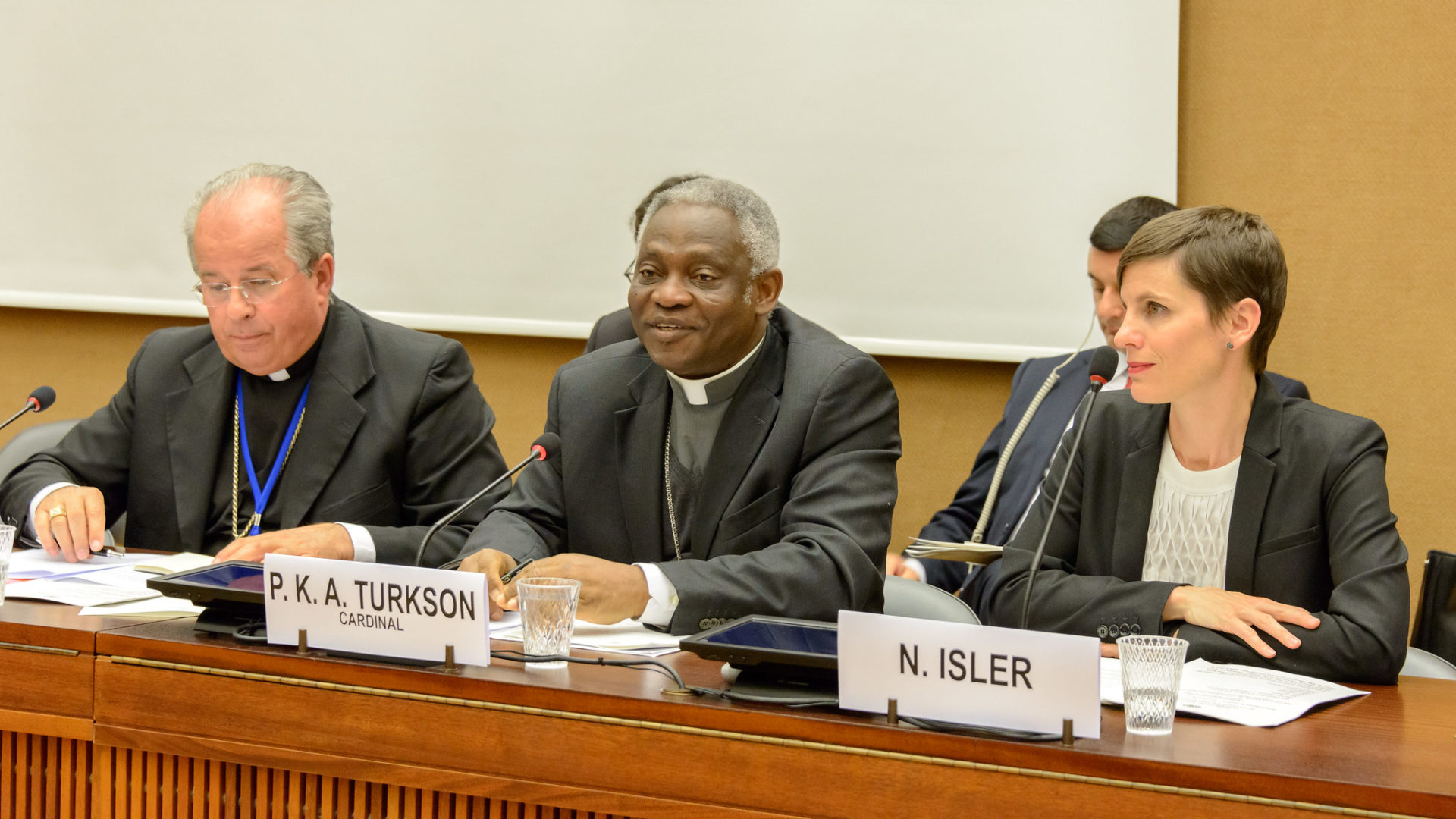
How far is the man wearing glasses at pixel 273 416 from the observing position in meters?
2.57

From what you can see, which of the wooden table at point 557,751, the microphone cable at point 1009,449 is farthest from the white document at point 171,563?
the microphone cable at point 1009,449

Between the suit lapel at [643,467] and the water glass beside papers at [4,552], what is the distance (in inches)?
38.2

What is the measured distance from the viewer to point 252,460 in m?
2.68

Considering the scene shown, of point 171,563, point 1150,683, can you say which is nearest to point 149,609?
point 171,563

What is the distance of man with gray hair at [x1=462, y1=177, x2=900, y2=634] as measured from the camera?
6.75ft

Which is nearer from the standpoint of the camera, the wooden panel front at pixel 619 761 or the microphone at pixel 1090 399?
the wooden panel front at pixel 619 761

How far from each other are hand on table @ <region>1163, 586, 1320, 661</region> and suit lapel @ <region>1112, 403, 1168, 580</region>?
0.20 m

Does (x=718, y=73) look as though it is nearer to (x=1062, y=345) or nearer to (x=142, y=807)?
(x=1062, y=345)

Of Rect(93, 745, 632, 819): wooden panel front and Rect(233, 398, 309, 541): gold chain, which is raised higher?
Rect(233, 398, 309, 541): gold chain

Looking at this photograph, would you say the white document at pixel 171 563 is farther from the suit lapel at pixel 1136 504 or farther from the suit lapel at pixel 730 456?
the suit lapel at pixel 1136 504

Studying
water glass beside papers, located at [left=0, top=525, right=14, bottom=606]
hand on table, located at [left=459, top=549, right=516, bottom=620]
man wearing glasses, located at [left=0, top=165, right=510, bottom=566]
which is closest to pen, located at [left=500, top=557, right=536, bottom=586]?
hand on table, located at [left=459, top=549, right=516, bottom=620]

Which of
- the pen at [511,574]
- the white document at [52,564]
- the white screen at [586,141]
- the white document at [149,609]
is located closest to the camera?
the white document at [149,609]

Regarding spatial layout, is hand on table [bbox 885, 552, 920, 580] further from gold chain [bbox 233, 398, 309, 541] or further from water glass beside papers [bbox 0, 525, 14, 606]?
water glass beside papers [bbox 0, 525, 14, 606]

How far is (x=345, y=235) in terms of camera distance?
13.2 feet
